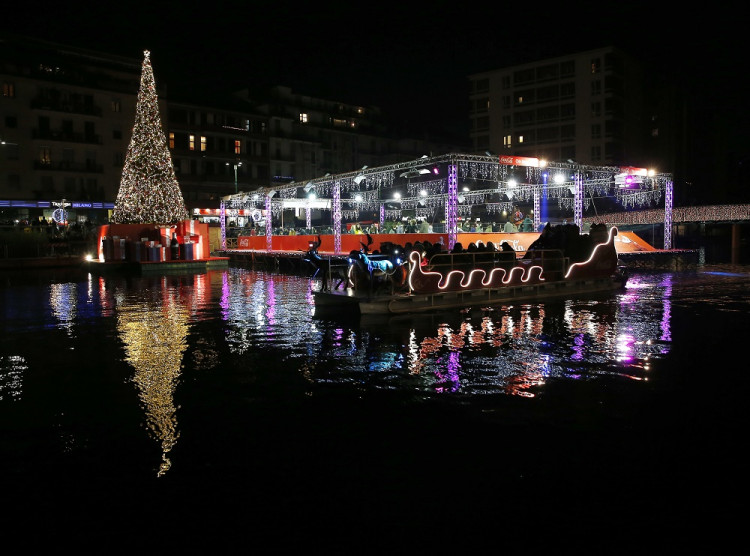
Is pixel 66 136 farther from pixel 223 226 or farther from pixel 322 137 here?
pixel 322 137

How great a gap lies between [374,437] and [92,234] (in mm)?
32494

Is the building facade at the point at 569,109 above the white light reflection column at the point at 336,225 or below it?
above

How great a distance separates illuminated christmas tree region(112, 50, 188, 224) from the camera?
93.0 ft

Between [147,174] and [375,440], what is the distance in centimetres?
2692

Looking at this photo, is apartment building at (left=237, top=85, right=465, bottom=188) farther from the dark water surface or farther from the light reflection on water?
the dark water surface

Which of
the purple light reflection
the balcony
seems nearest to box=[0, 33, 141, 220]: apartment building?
the balcony

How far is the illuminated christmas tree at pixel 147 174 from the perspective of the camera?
93.0ft

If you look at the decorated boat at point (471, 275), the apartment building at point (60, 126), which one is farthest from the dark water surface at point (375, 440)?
the apartment building at point (60, 126)

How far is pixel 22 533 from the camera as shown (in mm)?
3752

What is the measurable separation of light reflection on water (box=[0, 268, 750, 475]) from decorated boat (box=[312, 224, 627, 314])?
886 mm

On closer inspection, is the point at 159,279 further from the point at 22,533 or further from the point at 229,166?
the point at 229,166

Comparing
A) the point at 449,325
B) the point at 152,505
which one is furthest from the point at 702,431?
the point at 449,325

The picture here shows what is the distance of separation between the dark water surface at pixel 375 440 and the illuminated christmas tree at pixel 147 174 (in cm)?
1928

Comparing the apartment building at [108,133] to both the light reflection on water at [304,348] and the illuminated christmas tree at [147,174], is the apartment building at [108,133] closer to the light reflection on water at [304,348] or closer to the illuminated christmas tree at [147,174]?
the illuminated christmas tree at [147,174]
